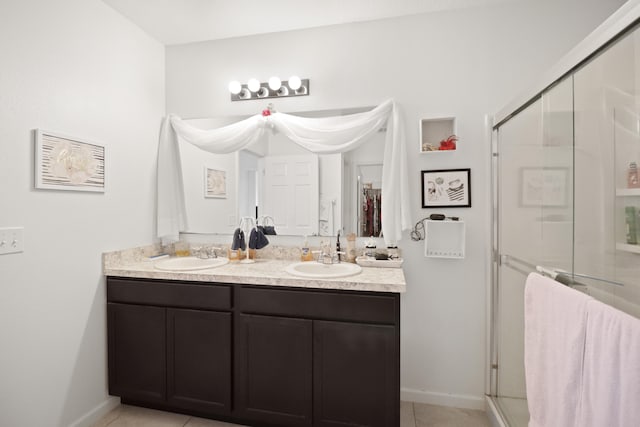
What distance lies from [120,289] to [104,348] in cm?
40

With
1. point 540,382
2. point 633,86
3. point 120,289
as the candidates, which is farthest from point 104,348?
point 633,86

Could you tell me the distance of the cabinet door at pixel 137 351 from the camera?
1.91 meters

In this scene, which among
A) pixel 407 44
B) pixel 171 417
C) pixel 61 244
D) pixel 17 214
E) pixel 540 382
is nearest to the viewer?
pixel 540 382

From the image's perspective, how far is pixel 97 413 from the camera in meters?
1.94

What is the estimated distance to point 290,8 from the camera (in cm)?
206

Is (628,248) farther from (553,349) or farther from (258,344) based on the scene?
(258,344)

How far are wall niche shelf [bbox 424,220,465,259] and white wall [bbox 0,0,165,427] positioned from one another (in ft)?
6.58

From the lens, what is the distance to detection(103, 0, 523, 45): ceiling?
2.01m

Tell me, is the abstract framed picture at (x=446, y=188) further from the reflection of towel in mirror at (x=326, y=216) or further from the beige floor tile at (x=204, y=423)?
the beige floor tile at (x=204, y=423)

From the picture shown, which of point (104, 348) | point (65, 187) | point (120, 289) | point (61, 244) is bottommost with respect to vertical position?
point (104, 348)

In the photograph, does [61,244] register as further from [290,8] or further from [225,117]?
[290,8]

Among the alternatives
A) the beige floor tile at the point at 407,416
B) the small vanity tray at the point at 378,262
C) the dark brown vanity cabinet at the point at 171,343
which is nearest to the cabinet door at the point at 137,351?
the dark brown vanity cabinet at the point at 171,343

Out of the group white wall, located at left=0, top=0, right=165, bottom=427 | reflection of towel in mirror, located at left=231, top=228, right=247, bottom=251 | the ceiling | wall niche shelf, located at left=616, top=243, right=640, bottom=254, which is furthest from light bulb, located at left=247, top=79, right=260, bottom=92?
wall niche shelf, located at left=616, top=243, right=640, bottom=254

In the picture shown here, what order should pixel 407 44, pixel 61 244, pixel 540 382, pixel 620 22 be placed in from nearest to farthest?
1. pixel 620 22
2. pixel 540 382
3. pixel 61 244
4. pixel 407 44
